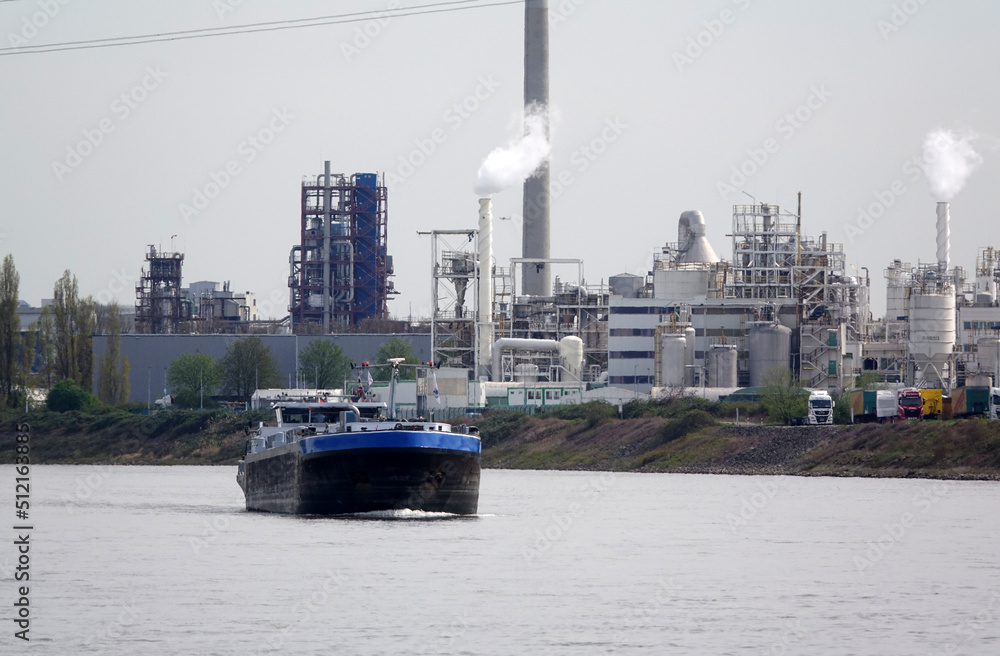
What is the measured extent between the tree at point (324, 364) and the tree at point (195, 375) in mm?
8313

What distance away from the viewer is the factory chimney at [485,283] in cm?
12362

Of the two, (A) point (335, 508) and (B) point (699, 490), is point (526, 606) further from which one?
(B) point (699, 490)

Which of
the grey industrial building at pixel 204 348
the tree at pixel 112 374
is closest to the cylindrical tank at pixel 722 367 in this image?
the grey industrial building at pixel 204 348

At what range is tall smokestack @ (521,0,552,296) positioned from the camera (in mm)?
131750

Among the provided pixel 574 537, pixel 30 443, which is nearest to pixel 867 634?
pixel 574 537

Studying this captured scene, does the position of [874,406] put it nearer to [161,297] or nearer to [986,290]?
[986,290]

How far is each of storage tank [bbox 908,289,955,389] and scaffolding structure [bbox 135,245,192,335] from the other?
279 ft

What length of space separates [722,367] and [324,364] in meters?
46.1

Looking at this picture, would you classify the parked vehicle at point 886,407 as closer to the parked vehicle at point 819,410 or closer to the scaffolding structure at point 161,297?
the parked vehicle at point 819,410

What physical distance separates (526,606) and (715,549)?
470 inches

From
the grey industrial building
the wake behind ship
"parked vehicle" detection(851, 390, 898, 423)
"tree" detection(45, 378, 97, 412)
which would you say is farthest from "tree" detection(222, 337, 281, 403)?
the wake behind ship

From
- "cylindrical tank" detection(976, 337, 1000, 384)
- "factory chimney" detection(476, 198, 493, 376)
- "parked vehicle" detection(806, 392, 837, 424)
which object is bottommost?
"parked vehicle" detection(806, 392, 837, 424)

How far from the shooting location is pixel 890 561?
3916cm

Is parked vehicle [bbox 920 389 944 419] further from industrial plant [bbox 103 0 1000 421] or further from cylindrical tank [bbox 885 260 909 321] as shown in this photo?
cylindrical tank [bbox 885 260 909 321]
